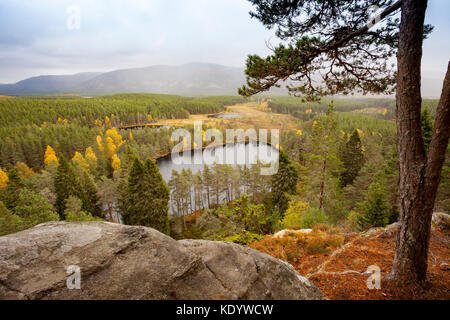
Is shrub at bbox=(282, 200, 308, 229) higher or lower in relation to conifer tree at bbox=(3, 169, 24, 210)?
higher

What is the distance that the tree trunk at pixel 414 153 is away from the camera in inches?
153

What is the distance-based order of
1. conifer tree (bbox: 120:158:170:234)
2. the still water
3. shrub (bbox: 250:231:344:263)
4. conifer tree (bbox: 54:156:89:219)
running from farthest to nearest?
1. the still water
2. conifer tree (bbox: 54:156:89:219)
3. conifer tree (bbox: 120:158:170:234)
4. shrub (bbox: 250:231:344:263)

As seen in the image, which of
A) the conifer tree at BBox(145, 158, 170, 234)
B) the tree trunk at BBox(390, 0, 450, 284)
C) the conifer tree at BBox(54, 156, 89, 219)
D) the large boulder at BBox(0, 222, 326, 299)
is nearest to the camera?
the large boulder at BBox(0, 222, 326, 299)

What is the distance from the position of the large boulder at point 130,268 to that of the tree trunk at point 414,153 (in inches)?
97.6

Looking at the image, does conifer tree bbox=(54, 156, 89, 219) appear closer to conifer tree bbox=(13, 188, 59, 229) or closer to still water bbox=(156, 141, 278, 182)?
conifer tree bbox=(13, 188, 59, 229)

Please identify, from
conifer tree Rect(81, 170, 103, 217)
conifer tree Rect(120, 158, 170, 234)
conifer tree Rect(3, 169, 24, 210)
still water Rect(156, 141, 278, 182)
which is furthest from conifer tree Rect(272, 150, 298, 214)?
conifer tree Rect(3, 169, 24, 210)

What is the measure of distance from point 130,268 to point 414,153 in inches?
235

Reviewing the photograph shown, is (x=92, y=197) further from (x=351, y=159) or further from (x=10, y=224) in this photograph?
(x=351, y=159)

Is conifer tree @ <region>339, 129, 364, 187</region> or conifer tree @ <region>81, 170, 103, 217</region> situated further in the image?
conifer tree @ <region>339, 129, 364, 187</region>

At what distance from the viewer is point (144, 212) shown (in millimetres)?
26141

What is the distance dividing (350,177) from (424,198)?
116 feet

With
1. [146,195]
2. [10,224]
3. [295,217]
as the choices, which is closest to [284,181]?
[295,217]

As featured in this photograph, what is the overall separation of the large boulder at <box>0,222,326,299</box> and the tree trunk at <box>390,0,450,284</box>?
248cm

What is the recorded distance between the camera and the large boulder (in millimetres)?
2924
